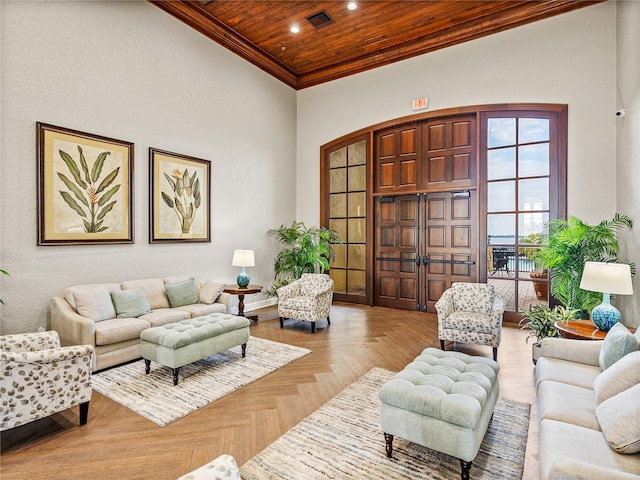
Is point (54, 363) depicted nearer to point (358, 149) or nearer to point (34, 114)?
point (34, 114)

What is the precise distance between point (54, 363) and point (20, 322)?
5.52 feet

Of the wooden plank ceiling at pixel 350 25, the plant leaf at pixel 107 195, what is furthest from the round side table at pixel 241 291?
the wooden plank ceiling at pixel 350 25

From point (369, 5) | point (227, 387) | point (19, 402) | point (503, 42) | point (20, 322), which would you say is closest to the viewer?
point (19, 402)

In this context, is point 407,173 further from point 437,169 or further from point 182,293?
point 182,293

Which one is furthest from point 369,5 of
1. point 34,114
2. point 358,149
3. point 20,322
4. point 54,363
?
point 20,322

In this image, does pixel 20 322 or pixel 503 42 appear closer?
pixel 20 322

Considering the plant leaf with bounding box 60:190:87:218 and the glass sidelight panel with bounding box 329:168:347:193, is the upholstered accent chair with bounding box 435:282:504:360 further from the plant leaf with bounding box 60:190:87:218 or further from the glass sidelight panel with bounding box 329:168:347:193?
the plant leaf with bounding box 60:190:87:218

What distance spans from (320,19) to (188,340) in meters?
4.85

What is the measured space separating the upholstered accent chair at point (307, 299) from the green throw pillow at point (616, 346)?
3.20 metres

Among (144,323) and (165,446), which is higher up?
(144,323)

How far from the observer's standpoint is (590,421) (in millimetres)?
1700

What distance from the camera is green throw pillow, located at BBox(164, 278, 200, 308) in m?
4.43

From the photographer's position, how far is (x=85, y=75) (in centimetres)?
393

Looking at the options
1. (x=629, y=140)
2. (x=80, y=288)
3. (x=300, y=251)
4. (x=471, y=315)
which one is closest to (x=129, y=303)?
(x=80, y=288)
